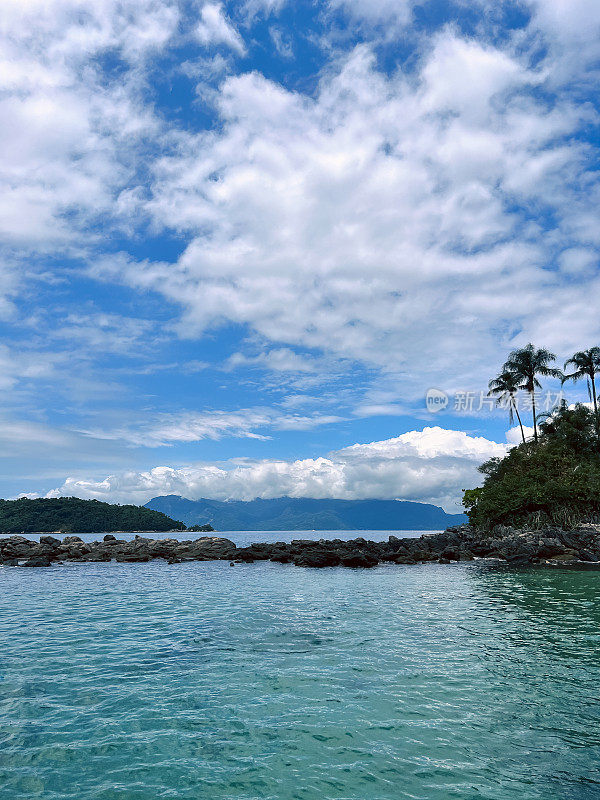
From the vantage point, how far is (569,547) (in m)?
47.9

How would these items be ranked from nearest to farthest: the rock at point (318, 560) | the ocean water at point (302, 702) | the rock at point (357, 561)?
1. the ocean water at point (302, 702)
2. the rock at point (357, 561)
3. the rock at point (318, 560)

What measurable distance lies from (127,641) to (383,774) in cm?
1273

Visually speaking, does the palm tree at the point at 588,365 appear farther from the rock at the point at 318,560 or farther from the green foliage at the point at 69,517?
the green foliage at the point at 69,517

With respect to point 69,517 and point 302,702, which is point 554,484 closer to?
point 302,702

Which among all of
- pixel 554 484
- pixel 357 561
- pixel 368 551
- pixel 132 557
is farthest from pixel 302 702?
pixel 554 484

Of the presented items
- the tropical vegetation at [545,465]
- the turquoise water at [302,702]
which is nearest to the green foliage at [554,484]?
the tropical vegetation at [545,465]

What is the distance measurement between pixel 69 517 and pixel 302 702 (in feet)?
598

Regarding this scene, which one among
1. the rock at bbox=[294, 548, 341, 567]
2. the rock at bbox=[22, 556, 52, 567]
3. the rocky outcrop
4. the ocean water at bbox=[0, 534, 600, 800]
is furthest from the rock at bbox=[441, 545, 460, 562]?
the rock at bbox=[22, 556, 52, 567]

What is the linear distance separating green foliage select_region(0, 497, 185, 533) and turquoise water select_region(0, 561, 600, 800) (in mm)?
160086

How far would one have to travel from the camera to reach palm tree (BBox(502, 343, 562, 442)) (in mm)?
75562

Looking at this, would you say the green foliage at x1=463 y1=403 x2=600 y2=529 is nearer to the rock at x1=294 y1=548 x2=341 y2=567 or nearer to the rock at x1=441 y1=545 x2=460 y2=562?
the rock at x1=441 y1=545 x2=460 y2=562

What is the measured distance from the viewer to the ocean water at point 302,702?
8.40 meters

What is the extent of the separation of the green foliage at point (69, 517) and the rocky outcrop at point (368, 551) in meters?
110

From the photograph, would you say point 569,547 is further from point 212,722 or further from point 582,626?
point 212,722
